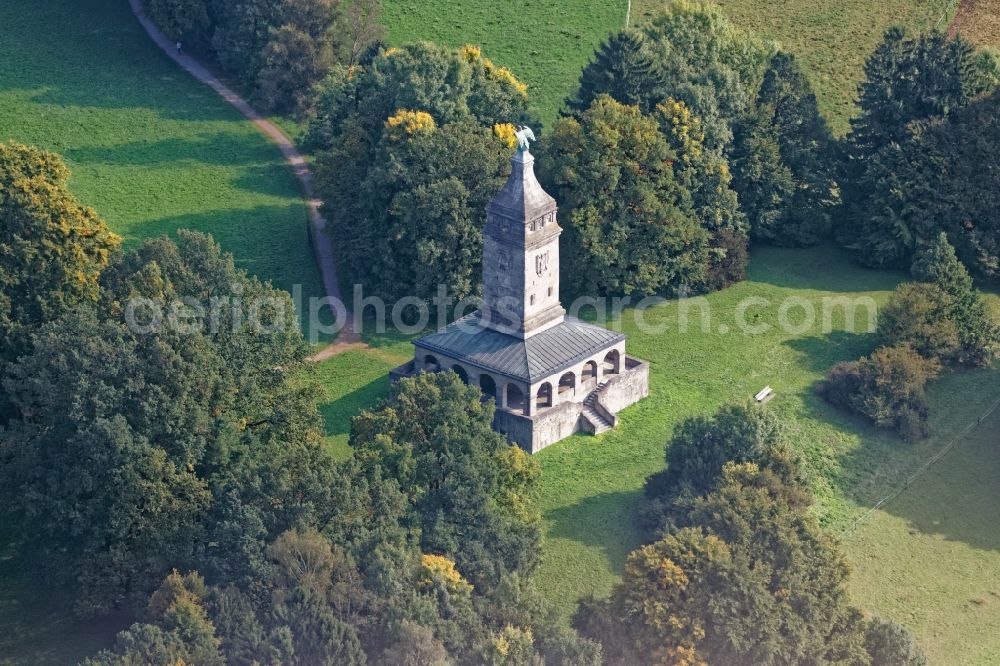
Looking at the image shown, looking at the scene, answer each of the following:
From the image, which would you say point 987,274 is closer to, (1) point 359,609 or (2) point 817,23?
(2) point 817,23

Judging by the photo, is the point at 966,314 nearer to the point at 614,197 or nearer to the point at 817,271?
the point at 817,271

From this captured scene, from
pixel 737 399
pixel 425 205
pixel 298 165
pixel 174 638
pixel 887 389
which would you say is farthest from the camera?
pixel 298 165

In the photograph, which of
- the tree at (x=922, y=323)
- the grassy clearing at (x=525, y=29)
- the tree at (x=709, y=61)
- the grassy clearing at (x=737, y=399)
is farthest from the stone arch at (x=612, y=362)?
the grassy clearing at (x=525, y=29)

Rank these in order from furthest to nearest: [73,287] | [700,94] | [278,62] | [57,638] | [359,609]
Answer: [278,62], [700,94], [73,287], [57,638], [359,609]

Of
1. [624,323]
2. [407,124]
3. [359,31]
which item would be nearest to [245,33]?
[359,31]

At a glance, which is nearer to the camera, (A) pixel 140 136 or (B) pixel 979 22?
(A) pixel 140 136

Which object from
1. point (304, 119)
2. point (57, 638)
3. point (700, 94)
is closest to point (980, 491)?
point (700, 94)
